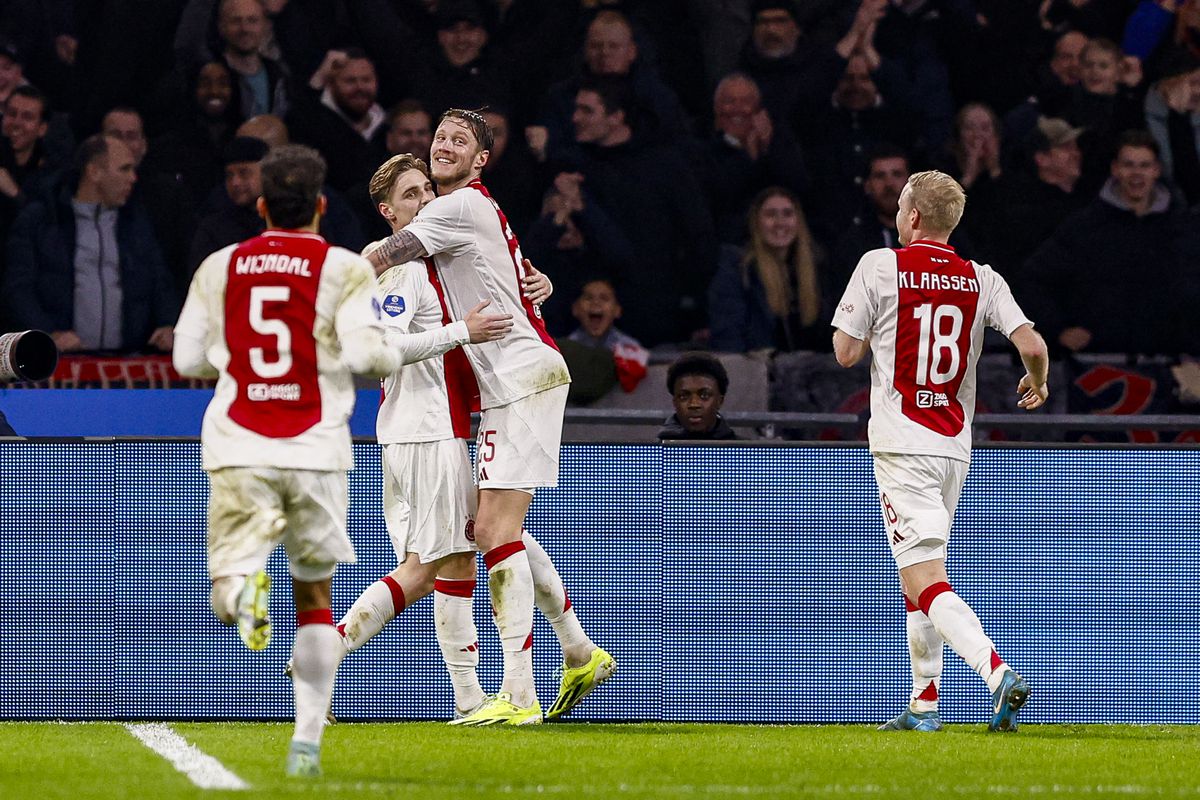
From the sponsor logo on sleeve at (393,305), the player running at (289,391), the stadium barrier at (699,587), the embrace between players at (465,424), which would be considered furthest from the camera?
the stadium barrier at (699,587)

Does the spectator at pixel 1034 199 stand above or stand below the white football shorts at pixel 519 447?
above

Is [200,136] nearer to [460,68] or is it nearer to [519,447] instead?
[460,68]

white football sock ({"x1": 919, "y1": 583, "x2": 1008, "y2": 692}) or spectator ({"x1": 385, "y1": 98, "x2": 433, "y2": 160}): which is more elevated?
spectator ({"x1": 385, "y1": 98, "x2": 433, "y2": 160})

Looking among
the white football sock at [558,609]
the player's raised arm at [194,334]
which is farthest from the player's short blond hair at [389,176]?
the player's raised arm at [194,334]

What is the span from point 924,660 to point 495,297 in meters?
2.14

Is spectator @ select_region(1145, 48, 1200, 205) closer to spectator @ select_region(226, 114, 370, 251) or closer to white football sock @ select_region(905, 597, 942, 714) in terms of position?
spectator @ select_region(226, 114, 370, 251)

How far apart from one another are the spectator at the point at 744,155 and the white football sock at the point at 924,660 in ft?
17.1

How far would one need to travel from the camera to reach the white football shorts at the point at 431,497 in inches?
272

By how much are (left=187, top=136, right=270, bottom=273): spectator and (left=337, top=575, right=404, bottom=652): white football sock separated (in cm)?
487

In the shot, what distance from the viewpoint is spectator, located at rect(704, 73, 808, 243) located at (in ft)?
39.1

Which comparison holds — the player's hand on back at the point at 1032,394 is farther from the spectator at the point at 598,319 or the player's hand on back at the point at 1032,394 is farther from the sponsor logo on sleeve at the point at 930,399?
the spectator at the point at 598,319

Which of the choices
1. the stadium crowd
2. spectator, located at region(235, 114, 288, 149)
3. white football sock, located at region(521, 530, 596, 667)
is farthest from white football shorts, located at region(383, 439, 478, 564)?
spectator, located at region(235, 114, 288, 149)

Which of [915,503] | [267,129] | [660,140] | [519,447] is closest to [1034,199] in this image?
[660,140]

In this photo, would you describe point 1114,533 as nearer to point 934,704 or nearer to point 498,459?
point 934,704
